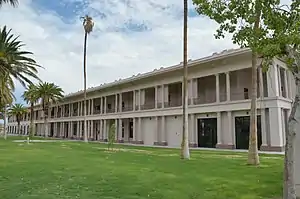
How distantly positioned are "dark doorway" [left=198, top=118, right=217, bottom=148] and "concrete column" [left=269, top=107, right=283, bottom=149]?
6.63 meters

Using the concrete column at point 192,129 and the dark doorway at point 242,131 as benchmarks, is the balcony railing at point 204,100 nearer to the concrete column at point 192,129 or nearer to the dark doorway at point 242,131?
the concrete column at point 192,129

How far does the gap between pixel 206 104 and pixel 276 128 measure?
789cm

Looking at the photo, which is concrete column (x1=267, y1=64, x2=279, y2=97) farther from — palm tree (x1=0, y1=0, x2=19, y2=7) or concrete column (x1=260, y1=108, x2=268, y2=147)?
palm tree (x1=0, y1=0, x2=19, y2=7)

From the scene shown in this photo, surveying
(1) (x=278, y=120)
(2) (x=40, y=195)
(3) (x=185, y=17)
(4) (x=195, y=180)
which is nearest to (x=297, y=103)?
(4) (x=195, y=180)

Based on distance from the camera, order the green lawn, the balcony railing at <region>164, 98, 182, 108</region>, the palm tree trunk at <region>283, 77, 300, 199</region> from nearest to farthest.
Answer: the palm tree trunk at <region>283, 77, 300, 199</region>, the green lawn, the balcony railing at <region>164, 98, 182, 108</region>

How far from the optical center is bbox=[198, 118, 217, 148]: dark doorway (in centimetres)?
3269

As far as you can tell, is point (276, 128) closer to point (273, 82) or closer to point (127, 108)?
point (273, 82)

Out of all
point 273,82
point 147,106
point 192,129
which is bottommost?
point 192,129

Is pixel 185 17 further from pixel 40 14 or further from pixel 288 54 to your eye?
pixel 288 54

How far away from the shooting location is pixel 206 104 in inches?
1284

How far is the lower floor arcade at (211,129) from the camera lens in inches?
1069

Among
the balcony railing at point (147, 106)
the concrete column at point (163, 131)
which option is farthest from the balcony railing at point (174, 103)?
the balcony railing at point (147, 106)

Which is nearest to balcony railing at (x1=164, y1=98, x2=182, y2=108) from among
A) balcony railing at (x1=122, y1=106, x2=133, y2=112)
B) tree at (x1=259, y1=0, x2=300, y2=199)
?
balcony railing at (x1=122, y1=106, x2=133, y2=112)

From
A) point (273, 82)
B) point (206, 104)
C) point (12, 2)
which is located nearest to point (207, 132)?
point (206, 104)
